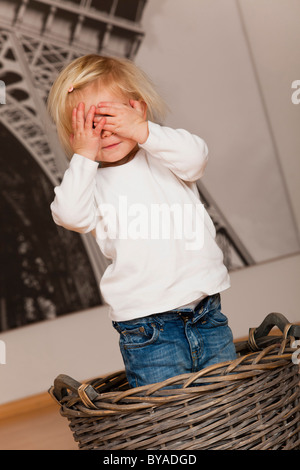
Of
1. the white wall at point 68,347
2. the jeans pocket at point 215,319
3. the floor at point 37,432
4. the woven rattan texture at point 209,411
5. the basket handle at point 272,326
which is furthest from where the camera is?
the white wall at point 68,347

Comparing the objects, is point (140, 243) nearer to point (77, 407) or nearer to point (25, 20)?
point (77, 407)

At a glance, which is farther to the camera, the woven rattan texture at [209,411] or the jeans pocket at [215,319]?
the jeans pocket at [215,319]

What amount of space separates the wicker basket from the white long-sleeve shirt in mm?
175

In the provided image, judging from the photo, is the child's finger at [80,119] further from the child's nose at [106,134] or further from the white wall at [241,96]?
the white wall at [241,96]

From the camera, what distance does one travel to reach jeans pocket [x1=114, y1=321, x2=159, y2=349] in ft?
2.84

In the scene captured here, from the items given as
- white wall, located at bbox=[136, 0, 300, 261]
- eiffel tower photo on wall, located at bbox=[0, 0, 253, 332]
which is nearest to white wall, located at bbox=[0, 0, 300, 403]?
white wall, located at bbox=[136, 0, 300, 261]

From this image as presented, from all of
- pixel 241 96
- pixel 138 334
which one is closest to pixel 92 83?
pixel 138 334

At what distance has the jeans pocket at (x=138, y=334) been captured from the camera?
2.84 feet

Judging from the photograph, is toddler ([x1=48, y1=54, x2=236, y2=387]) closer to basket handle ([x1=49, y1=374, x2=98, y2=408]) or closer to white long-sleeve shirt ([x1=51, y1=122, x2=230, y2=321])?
white long-sleeve shirt ([x1=51, y1=122, x2=230, y2=321])

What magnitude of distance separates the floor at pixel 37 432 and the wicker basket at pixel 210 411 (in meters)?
0.74

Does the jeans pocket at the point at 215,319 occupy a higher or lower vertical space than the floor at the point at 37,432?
higher

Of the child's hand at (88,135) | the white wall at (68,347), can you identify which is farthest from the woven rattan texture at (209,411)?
the white wall at (68,347)

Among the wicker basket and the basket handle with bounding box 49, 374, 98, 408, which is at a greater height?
the wicker basket
